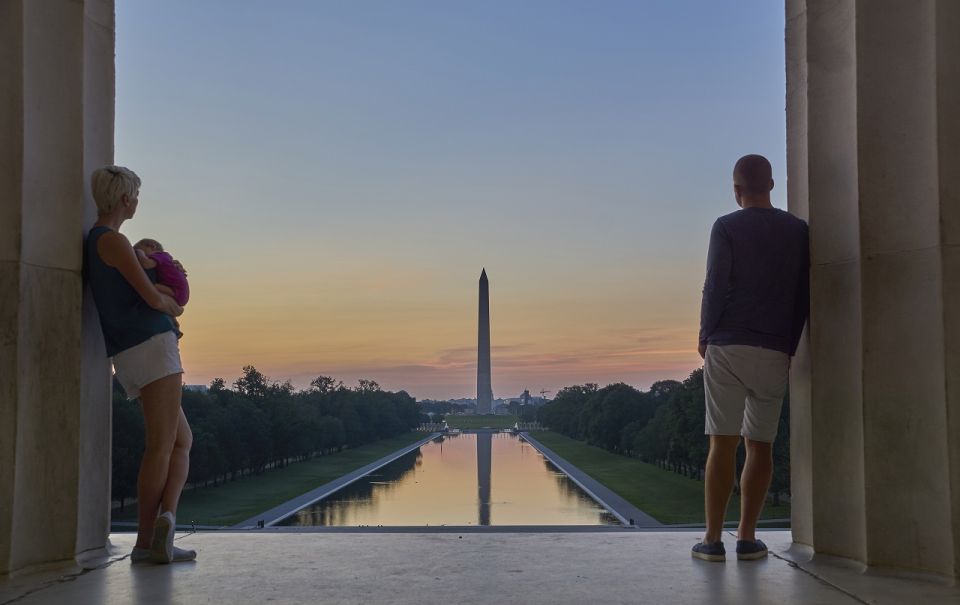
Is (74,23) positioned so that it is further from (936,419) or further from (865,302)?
(936,419)

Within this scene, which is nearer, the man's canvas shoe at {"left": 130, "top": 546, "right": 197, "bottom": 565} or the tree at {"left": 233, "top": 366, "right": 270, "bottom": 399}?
the man's canvas shoe at {"left": 130, "top": 546, "right": 197, "bottom": 565}

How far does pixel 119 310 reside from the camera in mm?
4922

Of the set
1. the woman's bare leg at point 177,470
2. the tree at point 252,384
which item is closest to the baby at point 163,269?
the woman's bare leg at point 177,470

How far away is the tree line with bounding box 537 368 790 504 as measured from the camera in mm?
44131

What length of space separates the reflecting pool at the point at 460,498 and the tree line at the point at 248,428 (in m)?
7.27

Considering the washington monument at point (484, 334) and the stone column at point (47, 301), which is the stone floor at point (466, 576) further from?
the washington monument at point (484, 334)

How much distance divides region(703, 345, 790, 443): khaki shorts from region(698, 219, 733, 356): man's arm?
0.16m

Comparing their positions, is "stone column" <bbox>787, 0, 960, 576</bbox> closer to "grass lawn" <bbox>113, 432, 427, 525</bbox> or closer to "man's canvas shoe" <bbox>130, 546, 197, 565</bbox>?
"man's canvas shoe" <bbox>130, 546, 197, 565</bbox>

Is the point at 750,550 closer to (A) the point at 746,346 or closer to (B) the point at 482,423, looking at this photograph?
(A) the point at 746,346

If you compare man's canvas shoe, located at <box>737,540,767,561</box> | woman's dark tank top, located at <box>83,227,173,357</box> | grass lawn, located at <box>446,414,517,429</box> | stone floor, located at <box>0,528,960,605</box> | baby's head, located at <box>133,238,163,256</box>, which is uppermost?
baby's head, located at <box>133,238,163,256</box>

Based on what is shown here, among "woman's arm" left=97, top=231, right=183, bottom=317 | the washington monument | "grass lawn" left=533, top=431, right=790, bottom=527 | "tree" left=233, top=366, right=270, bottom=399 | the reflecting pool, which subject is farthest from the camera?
the washington monument

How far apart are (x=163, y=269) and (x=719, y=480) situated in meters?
3.27

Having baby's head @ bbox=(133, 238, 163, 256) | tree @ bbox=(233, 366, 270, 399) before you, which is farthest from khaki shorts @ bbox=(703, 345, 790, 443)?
tree @ bbox=(233, 366, 270, 399)

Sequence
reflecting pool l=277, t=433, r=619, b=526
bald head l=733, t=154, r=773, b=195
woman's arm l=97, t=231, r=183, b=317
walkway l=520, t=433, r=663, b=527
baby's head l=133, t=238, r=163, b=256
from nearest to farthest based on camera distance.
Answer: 1. woman's arm l=97, t=231, r=183, b=317
2. baby's head l=133, t=238, r=163, b=256
3. bald head l=733, t=154, r=773, b=195
4. walkway l=520, t=433, r=663, b=527
5. reflecting pool l=277, t=433, r=619, b=526
